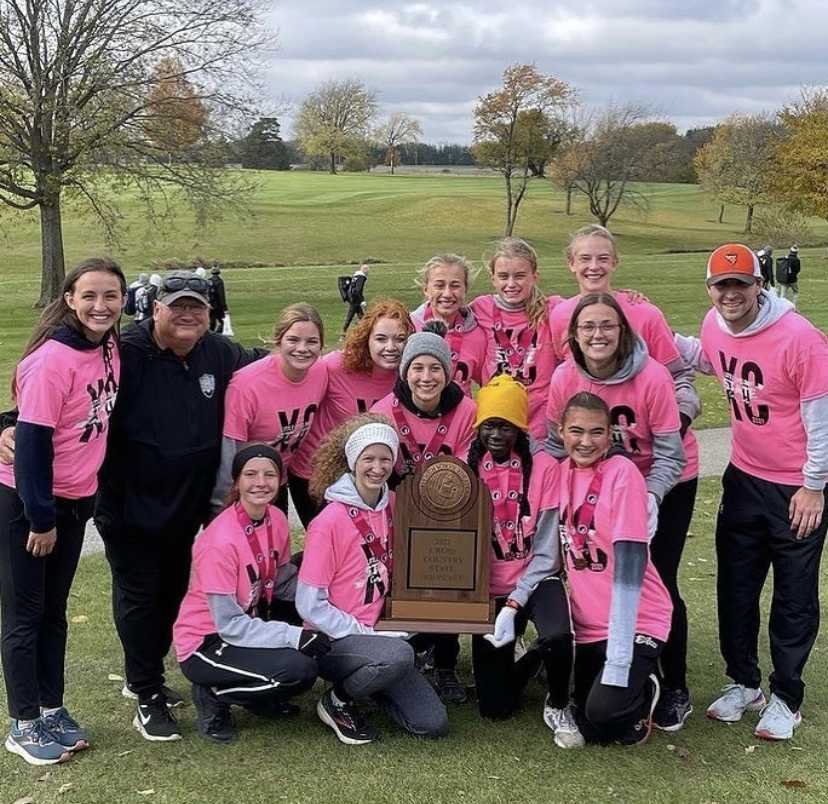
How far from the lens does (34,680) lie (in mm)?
4496

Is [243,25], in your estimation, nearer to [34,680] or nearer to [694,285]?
[694,285]

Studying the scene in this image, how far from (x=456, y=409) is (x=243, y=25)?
23.3 metres

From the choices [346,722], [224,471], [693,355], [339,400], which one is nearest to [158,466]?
[224,471]

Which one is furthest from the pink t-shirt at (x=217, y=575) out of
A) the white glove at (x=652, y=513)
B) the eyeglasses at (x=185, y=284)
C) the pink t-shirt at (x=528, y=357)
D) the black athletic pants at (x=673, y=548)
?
the black athletic pants at (x=673, y=548)

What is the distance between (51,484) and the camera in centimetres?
417

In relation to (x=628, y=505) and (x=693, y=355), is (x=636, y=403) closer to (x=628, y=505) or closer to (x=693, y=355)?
(x=628, y=505)

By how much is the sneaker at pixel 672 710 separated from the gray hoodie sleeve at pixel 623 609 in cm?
59

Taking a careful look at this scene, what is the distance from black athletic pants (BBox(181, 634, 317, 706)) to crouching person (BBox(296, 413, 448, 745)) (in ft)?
0.49

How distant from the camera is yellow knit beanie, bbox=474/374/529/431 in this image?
15.2ft

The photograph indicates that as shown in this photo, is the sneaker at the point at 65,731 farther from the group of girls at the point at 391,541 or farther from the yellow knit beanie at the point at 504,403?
the yellow knit beanie at the point at 504,403

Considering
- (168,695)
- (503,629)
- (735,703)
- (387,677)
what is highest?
(503,629)

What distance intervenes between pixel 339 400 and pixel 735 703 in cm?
255

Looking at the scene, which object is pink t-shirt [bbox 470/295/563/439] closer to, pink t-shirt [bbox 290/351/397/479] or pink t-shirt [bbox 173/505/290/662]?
pink t-shirt [bbox 290/351/397/479]

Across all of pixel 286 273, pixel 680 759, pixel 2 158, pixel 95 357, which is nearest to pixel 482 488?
pixel 680 759
